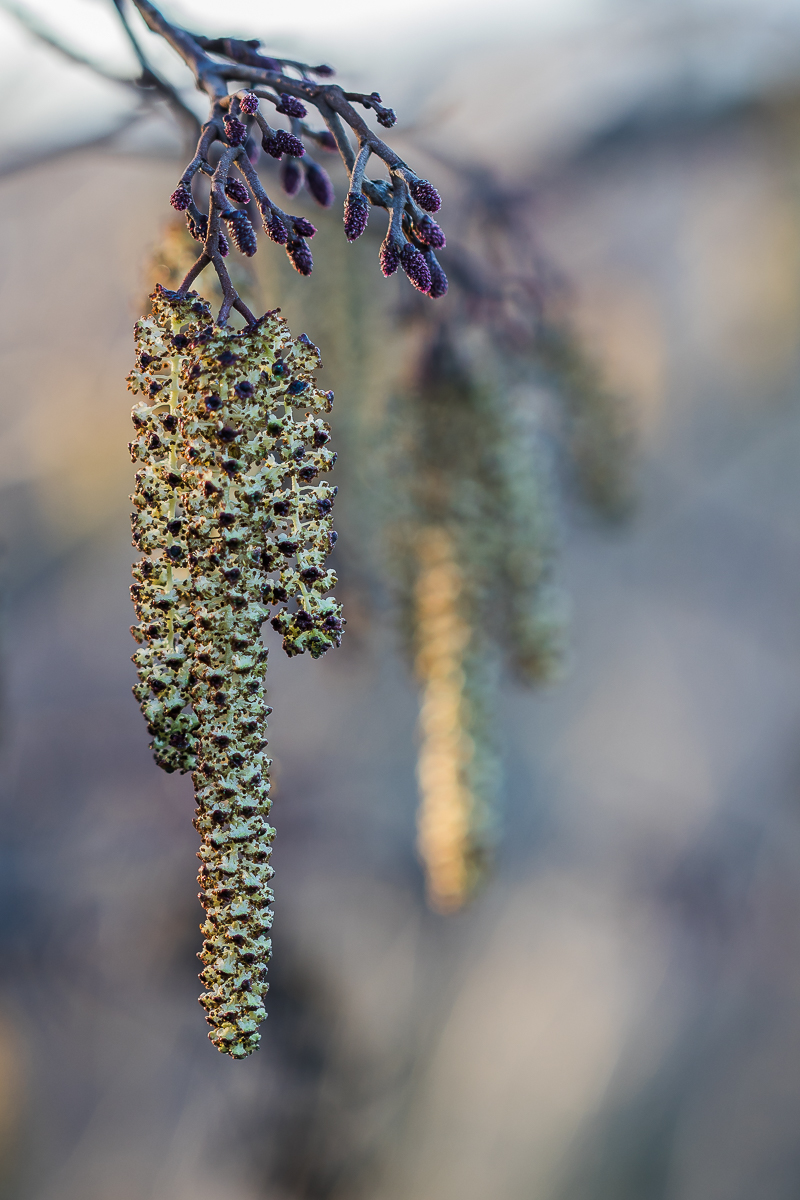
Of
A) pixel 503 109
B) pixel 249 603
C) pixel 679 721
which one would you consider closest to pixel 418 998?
pixel 679 721

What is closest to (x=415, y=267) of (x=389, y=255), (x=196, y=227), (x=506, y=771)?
(x=389, y=255)

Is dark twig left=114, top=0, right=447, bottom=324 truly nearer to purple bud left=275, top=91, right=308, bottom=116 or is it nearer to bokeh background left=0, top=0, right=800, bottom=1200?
purple bud left=275, top=91, right=308, bottom=116

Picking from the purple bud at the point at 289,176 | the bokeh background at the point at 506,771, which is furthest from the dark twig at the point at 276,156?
the bokeh background at the point at 506,771

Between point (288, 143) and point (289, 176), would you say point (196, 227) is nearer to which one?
point (288, 143)

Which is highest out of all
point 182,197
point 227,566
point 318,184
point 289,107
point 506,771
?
point 506,771

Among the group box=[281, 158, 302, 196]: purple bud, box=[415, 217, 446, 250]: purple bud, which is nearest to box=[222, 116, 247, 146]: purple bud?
box=[415, 217, 446, 250]: purple bud

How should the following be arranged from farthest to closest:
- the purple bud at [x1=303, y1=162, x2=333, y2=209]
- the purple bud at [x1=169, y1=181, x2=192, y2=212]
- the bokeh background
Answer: the bokeh background < the purple bud at [x1=303, y1=162, x2=333, y2=209] < the purple bud at [x1=169, y1=181, x2=192, y2=212]

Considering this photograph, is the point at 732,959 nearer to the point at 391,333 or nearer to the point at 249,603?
the point at 391,333
